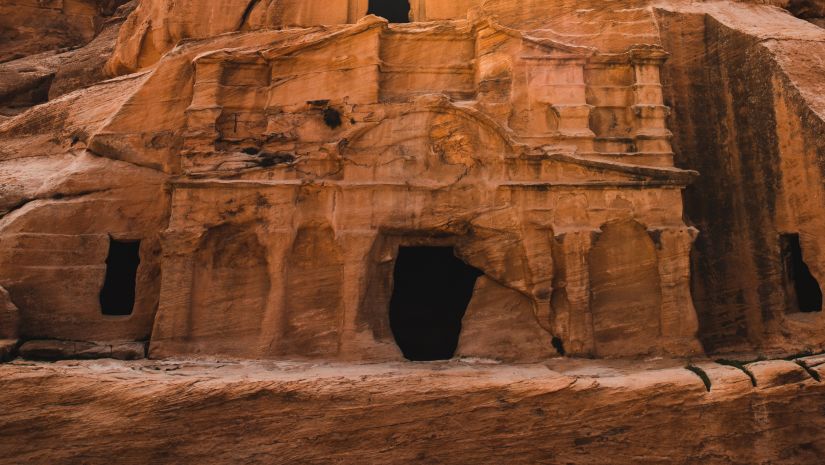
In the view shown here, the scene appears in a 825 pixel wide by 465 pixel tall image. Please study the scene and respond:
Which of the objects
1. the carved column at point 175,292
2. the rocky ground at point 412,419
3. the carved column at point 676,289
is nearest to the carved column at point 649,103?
the carved column at point 676,289

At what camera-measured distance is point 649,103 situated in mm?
11742

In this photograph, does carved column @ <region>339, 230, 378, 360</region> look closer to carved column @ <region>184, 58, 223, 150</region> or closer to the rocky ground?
the rocky ground

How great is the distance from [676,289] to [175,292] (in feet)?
29.7

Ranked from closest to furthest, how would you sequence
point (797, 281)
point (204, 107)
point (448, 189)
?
point (797, 281) → point (448, 189) → point (204, 107)

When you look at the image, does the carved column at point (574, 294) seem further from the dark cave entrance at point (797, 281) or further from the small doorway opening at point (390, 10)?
the small doorway opening at point (390, 10)

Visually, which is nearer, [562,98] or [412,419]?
[412,419]

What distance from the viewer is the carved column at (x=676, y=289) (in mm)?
10211

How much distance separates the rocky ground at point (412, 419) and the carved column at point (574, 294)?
7.38 ft

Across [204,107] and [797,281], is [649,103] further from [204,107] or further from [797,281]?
[204,107]

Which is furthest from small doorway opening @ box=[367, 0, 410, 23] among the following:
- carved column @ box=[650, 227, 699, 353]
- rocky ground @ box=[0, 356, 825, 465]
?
rocky ground @ box=[0, 356, 825, 465]

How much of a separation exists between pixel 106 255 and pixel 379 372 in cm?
618

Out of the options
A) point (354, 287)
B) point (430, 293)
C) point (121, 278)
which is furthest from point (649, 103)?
point (121, 278)

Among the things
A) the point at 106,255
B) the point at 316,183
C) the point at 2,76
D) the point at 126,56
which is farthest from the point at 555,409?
the point at 2,76

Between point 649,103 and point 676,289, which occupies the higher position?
point 649,103
